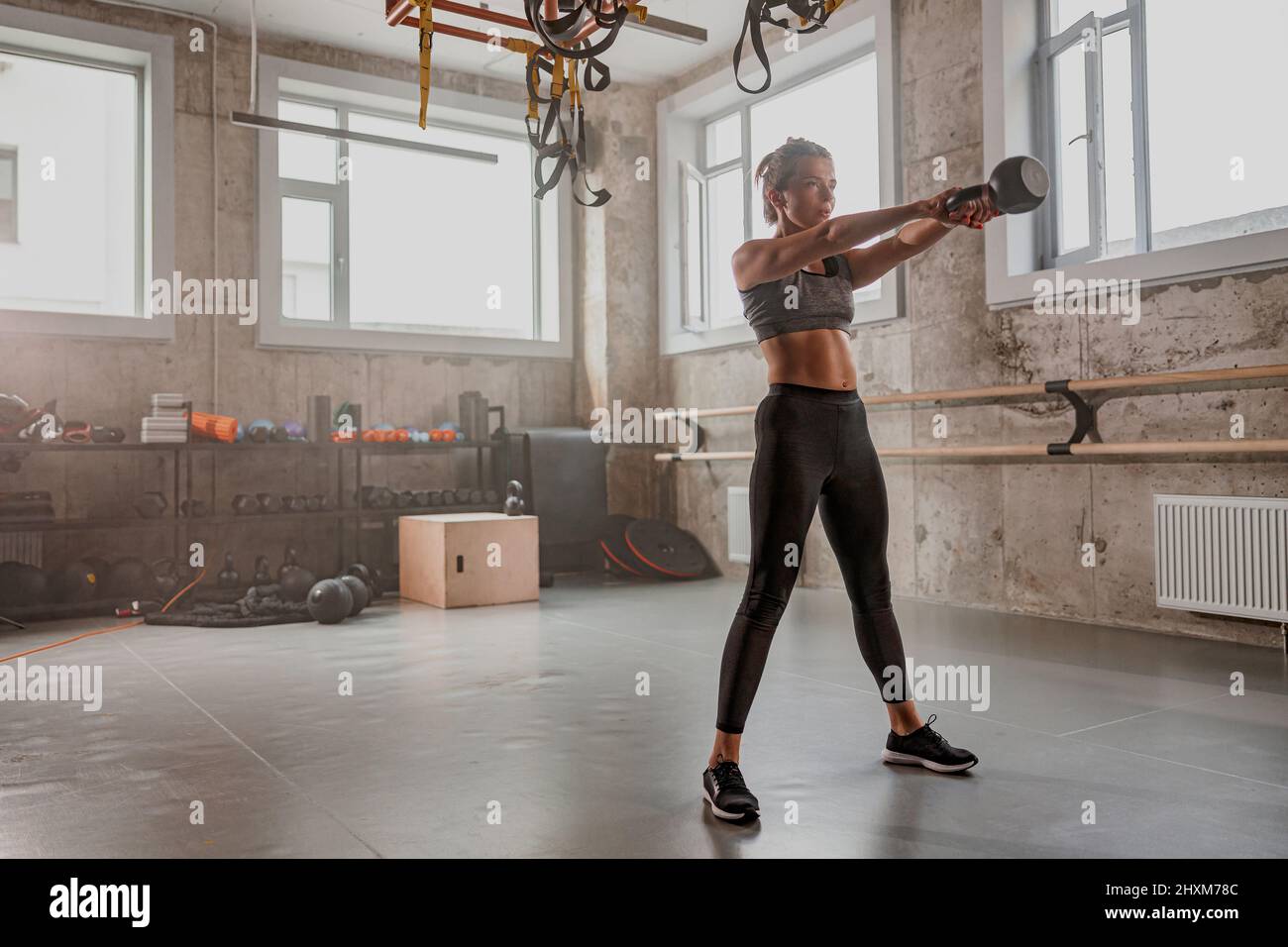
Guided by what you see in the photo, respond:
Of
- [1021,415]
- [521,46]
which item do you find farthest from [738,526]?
[521,46]

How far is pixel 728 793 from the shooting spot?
212 centimetres

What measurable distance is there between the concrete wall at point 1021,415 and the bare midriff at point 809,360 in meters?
2.55

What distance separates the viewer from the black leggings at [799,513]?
2230 millimetres

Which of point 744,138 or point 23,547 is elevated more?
point 744,138

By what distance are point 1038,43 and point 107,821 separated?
202 inches

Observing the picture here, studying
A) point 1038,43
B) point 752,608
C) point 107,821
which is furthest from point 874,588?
point 1038,43

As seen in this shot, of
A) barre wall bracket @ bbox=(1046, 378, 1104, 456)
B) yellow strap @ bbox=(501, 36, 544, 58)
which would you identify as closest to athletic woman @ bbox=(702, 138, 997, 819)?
→ yellow strap @ bbox=(501, 36, 544, 58)

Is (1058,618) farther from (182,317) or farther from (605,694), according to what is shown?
(182,317)

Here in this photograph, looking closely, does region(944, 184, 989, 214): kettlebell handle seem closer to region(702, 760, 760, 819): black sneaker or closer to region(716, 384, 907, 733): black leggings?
region(716, 384, 907, 733): black leggings

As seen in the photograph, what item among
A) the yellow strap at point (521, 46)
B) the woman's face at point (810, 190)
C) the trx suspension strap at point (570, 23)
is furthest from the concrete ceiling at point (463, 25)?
the woman's face at point (810, 190)

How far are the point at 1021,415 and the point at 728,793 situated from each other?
334 cm

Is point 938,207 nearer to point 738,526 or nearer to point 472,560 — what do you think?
point 472,560

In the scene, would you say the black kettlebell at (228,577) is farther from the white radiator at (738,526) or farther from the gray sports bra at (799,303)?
the gray sports bra at (799,303)

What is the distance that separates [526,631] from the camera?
184 inches
